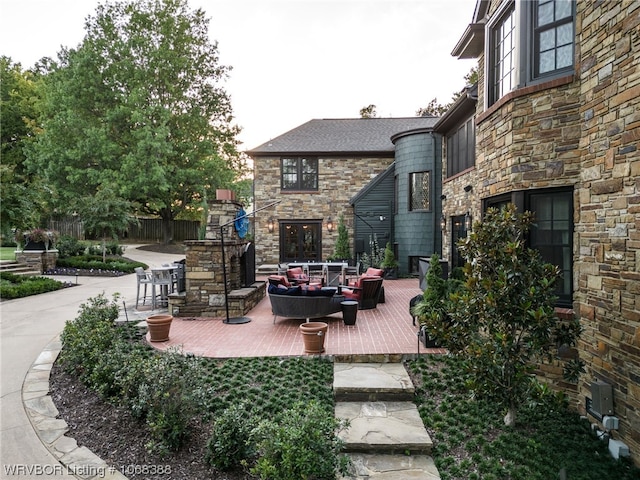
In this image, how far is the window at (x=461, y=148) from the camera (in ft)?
34.4

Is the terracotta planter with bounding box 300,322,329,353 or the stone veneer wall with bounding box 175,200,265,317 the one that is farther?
the stone veneer wall with bounding box 175,200,265,317

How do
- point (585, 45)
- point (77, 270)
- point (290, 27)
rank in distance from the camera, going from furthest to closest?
point (77, 270)
point (290, 27)
point (585, 45)

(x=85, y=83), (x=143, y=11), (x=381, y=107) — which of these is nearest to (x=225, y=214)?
(x=85, y=83)

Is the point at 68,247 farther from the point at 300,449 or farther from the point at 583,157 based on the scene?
the point at 583,157

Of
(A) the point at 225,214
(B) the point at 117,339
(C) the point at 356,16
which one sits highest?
(C) the point at 356,16

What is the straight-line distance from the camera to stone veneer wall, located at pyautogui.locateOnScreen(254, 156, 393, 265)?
1719cm

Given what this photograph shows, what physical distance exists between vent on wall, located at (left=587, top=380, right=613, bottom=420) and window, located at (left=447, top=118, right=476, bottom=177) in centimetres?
749

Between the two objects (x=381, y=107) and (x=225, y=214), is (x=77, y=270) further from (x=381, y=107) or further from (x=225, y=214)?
(x=381, y=107)

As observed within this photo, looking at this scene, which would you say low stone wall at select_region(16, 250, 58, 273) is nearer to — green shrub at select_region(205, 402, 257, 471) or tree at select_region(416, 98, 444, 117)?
green shrub at select_region(205, 402, 257, 471)

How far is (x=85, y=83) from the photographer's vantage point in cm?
2134

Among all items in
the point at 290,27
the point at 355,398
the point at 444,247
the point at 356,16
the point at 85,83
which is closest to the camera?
the point at 355,398

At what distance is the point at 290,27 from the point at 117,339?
376 inches

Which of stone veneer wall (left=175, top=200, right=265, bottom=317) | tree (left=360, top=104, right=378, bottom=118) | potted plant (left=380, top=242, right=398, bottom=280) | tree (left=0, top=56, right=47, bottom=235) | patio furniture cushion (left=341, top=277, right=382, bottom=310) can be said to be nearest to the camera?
stone veneer wall (left=175, top=200, right=265, bottom=317)

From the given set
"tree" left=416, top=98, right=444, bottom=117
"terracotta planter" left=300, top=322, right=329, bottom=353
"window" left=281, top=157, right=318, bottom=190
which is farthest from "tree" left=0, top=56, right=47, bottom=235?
"tree" left=416, top=98, right=444, bottom=117
